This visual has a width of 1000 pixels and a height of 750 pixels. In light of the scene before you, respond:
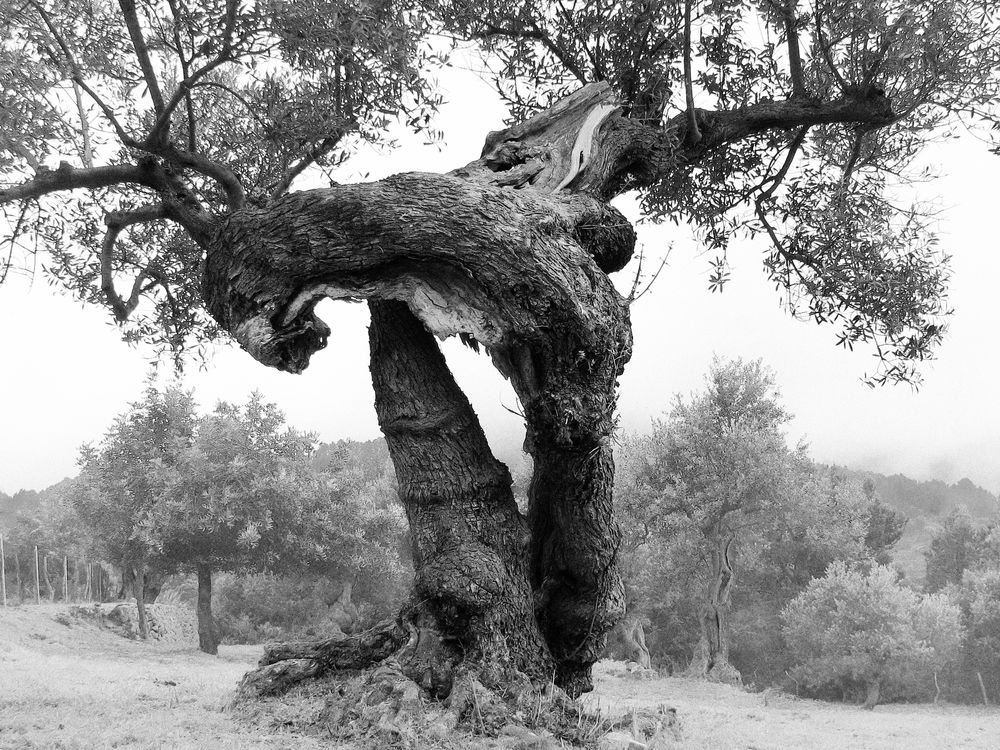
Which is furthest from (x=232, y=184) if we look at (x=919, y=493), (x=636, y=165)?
(x=919, y=493)

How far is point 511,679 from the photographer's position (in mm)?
6227

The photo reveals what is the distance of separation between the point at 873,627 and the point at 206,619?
26.1 metres

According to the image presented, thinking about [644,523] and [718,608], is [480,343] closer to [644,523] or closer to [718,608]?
[644,523]

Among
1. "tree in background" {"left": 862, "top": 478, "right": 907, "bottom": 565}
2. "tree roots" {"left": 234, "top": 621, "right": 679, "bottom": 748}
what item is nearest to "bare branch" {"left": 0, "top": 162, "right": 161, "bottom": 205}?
"tree roots" {"left": 234, "top": 621, "right": 679, "bottom": 748}

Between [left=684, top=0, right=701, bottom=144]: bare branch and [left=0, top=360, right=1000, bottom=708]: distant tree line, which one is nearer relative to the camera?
[left=684, top=0, right=701, bottom=144]: bare branch

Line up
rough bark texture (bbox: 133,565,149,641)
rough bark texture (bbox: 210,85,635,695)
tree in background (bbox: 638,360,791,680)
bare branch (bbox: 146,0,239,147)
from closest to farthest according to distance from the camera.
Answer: rough bark texture (bbox: 210,85,635,695) → bare branch (bbox: 146,0,239,147) → tree in background (bbox: 638,360,791,680) → rough bark texture (bbox: 133,565,149,641)

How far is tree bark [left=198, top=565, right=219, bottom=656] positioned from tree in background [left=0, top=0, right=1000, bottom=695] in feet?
66.4

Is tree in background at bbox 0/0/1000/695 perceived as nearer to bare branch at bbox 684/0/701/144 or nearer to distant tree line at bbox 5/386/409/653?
bare branch at bbox 684/0/701/144

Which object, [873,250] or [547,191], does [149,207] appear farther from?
[873,250]

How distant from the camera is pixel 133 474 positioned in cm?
2755

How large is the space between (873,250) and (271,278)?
8.62 metres

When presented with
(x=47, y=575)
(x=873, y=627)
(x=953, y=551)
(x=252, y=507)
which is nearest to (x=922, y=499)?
(x=953, y=551)

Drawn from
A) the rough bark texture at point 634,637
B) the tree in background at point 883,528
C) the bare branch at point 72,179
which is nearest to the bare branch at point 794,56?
the bare branch at point 72,179

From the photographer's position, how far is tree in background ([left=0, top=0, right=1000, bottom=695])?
621cm
